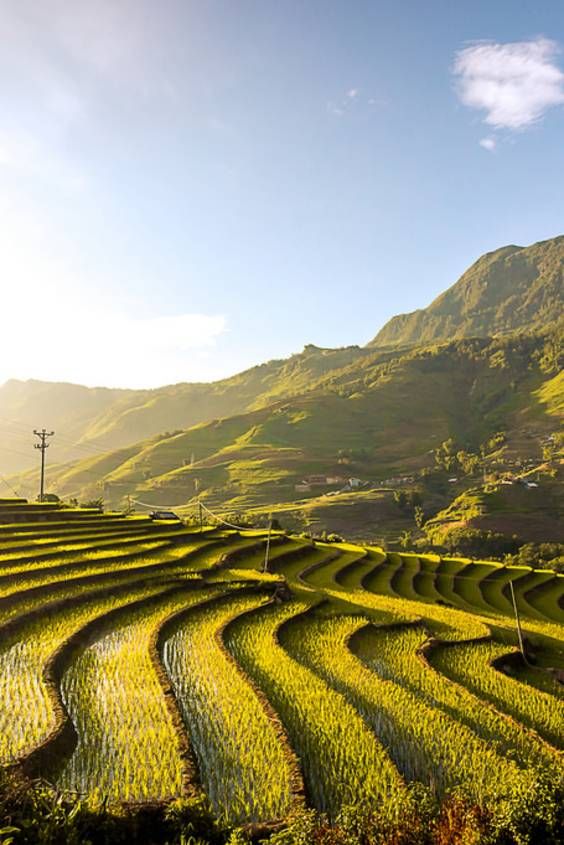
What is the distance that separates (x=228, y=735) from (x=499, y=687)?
805 centimetres

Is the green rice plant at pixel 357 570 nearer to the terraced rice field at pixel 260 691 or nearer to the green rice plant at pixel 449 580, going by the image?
the terraced rice field at pixel 260 691

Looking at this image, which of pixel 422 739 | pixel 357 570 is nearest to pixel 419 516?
pixel 357 570

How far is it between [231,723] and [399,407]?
634 ft

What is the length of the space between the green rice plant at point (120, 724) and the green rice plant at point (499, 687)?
8125 millimetres

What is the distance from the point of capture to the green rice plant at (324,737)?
9055 millimetres

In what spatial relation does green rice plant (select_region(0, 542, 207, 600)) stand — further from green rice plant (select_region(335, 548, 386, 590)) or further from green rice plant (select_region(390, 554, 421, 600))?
green rice plant (select_region(390, 554, 421, 600))

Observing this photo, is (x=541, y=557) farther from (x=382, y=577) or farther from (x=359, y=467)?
(x=359, y=467)

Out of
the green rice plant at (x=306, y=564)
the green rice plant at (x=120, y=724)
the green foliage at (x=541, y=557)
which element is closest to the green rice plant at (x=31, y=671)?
the green rice plant at (x=120, y=724)

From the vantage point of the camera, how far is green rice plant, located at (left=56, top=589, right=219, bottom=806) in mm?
9086

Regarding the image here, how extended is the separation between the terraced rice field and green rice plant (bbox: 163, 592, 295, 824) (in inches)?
1.7

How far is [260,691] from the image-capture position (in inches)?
501

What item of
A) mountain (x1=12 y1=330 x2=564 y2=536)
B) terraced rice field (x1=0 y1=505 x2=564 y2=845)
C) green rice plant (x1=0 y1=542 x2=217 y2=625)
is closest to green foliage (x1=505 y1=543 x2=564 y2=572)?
mountain (x1=12 y1=330 x2=564 y2=536)

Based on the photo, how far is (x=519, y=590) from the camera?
36.9 meters

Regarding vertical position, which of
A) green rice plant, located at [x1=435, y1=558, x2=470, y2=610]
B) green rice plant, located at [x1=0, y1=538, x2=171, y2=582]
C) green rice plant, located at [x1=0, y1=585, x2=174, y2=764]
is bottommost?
green rice plant, located at [x1=435, y1=558, x2=470, y2=610]
